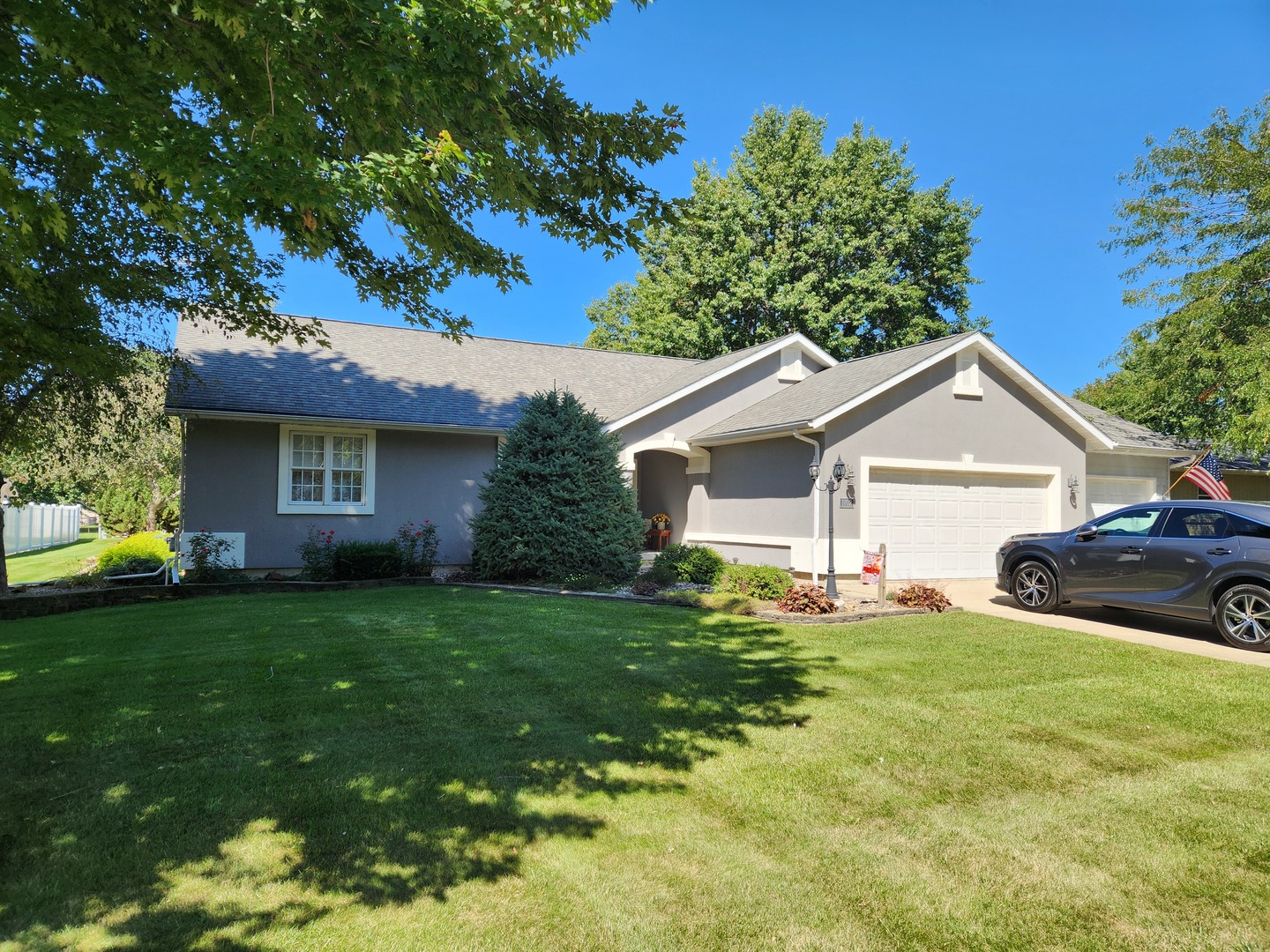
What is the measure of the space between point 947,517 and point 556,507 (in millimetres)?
8110

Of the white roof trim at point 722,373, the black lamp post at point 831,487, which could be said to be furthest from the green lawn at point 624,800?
the white roof trim at point 722,373

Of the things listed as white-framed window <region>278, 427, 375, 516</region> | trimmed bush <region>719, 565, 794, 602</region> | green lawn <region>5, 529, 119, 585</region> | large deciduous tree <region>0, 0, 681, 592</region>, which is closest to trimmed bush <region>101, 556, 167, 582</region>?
white-framed window <region>278, 427, 375, 516</region>

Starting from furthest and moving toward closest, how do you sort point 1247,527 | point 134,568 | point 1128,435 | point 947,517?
point 1128,435 → point 947,517 → point 134,568 → point 1247,527

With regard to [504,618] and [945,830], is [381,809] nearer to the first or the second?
[945,830]

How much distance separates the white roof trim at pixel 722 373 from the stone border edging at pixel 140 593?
550 centimetres

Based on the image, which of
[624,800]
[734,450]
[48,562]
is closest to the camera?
[624,800]

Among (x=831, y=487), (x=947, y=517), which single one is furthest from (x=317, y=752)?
(x=947, y=517)

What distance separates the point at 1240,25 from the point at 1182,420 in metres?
10.2

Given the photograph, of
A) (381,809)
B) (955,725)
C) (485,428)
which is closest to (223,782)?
(381,809)

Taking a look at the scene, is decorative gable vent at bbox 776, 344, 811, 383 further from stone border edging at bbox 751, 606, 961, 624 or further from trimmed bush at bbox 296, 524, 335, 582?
trimmed bush at bbox 296, 524, 335, 582

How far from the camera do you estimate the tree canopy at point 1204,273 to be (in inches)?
609

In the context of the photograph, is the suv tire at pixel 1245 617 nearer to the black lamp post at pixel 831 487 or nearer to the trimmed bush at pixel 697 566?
the black lamp post at pixel 831 487

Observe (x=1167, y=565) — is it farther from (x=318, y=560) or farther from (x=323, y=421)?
(x=323, y=421)

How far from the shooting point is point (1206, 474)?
16781mm
